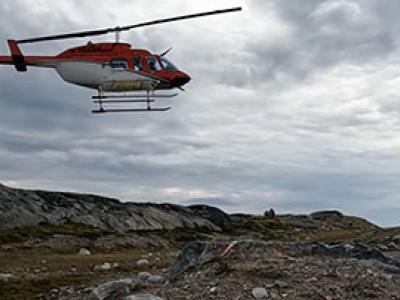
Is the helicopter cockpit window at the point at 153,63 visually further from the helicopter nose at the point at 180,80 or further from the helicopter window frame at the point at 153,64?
the helicopter nose at the point at 180,80

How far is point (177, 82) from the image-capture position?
45156 mm

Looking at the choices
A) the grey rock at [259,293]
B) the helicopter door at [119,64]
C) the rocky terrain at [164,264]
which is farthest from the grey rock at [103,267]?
the grey rock at [259,293]

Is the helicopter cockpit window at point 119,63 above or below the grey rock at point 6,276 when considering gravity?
above

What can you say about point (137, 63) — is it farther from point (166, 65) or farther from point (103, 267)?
Result: point (103, 267)

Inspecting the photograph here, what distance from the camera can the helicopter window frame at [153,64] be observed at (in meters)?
44.5

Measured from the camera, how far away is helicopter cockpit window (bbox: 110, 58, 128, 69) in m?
43.9

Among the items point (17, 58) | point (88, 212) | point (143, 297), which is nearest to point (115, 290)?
point (143, 297)

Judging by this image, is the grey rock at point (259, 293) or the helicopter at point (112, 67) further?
the helicopter at point (112, 67)

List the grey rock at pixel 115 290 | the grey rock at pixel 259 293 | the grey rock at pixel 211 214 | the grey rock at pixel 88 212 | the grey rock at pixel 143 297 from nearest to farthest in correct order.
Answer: the grey rock at pixel 259 293 → the grey rock at pixel 143 297 → the grey rock at pixel 115 290 → the grey rock at pixel 88 212 → the grey rock at pixel 211 214

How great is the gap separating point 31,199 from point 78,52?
35.1m

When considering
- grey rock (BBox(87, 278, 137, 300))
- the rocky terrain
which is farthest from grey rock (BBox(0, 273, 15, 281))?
grey rock (BBox(87, 278, 137, 300))

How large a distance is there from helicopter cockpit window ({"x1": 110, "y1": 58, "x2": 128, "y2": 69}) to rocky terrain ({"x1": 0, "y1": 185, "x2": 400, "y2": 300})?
1030 centimetres

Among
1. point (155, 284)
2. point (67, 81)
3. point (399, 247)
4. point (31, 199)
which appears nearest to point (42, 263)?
point (67, 81)

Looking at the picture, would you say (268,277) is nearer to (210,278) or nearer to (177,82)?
(210,278)
